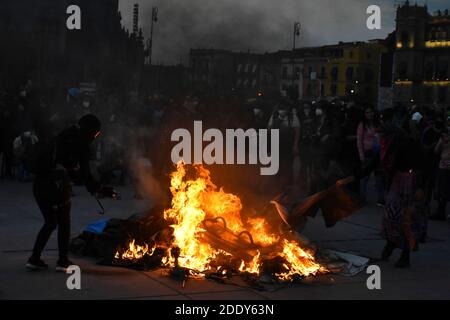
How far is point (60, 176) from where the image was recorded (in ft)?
24.3

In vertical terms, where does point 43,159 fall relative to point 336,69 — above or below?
below

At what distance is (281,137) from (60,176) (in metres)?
7.48

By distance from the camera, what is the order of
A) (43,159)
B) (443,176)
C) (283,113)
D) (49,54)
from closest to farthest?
(43,159)
(443,176)
(283,113)
(49,54)

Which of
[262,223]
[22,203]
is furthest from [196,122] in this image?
[262,223]

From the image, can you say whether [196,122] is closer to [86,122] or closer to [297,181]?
[297,181]

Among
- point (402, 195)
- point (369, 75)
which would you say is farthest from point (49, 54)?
point (369, 75)

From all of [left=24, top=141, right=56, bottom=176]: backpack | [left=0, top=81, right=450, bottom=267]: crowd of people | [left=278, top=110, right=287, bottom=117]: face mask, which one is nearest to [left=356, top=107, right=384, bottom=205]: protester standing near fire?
[left=0, top=81, right=450, bottom=267]: crowd of people

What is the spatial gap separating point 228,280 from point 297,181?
9.15m

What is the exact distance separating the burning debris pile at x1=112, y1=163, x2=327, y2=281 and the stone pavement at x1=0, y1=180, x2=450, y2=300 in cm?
20

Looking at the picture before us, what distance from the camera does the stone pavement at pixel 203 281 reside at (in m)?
6.66

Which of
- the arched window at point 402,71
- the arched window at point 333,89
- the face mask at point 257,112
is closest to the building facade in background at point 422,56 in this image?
the arched window at point 402,71

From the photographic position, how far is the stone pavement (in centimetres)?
666

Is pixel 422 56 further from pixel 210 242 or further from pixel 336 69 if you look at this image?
Result: pixel 210 242

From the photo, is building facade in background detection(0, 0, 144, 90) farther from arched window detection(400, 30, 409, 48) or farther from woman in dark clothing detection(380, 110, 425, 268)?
arched window detection(400, 30, 409, 48)
